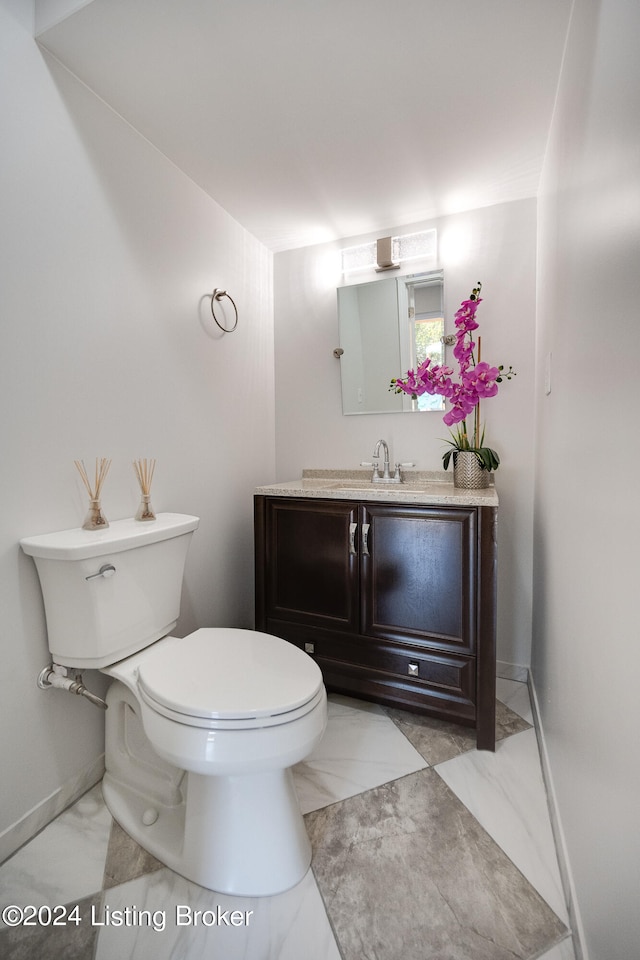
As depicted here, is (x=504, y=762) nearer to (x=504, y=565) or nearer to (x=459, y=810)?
(x=459, y=810)

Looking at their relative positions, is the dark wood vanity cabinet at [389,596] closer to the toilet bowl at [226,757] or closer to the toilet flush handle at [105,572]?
the toilet bowl at [226,757]

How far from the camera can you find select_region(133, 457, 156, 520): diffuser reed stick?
1366 millimetres

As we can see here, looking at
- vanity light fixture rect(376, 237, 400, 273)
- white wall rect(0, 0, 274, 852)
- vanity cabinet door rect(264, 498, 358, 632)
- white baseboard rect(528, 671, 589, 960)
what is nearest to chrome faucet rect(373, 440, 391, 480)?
vanity cabinet door rect(264, 498, 358, 632)

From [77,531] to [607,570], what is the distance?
4.30 ft

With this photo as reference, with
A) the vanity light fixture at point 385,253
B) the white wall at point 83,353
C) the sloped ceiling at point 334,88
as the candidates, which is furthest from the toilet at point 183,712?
the vanity light fixture at point 385,253

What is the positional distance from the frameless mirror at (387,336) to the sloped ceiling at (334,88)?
0.38 meters

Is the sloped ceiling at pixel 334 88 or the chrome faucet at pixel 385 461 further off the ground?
the sloped ceiling at pixel 334 88

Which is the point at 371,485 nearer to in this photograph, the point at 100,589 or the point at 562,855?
the point at 100,589

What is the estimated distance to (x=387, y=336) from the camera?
6.65ft

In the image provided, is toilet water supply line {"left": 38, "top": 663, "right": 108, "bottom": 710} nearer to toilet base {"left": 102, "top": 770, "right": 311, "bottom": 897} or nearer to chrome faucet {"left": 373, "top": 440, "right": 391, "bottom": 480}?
toilet base {"left": 102, "top": 770, "right": 311, "bottom": 897}

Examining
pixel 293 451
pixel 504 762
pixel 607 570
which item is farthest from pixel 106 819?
pixel 293 451

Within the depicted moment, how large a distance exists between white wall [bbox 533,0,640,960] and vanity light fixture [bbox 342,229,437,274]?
0.73 metres

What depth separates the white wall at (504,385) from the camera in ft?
5.90

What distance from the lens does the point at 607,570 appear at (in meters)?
0.73
